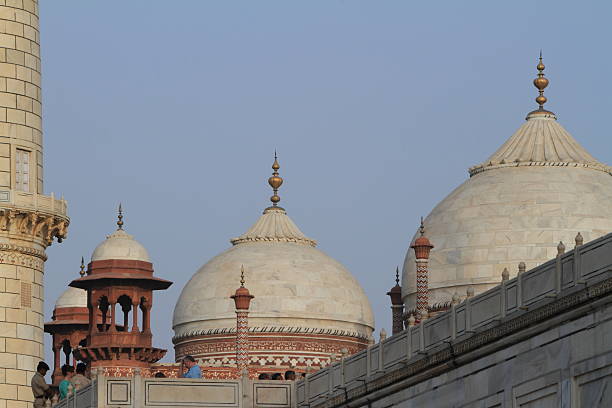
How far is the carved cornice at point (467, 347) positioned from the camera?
27.9 meters

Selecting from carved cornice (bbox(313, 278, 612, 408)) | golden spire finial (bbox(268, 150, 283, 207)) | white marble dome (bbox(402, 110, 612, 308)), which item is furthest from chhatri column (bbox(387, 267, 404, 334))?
carved cornice (bbox(313, 278, 612, 408))

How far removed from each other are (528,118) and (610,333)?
3000 cm

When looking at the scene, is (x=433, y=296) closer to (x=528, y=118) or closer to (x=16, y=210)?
(x=528, y=118)

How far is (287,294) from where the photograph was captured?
64000 mm

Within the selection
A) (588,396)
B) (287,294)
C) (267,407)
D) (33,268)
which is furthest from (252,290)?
(588,396)

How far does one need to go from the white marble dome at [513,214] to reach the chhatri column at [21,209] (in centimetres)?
1451

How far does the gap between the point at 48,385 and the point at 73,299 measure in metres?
30.8

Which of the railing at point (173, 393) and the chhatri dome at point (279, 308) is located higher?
the chhatri dome at point (279, 308)

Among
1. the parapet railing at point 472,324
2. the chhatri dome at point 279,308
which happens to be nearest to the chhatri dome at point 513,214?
the chhatri dome at point 279,308

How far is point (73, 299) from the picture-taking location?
225 ft

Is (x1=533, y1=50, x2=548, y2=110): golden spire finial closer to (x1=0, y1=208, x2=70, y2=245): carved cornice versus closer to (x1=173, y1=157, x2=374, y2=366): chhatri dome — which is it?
(x1=173, y1=157, x2=374, y2=366): chhatri dome

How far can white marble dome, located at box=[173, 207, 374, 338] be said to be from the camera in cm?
6362

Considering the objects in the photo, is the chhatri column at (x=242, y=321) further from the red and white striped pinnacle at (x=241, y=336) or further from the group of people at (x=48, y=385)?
the group of people at (x=48, y=385)

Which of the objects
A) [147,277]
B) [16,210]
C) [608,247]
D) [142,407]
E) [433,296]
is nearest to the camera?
[608,247]
